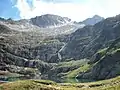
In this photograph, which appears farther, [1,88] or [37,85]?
[37,85]

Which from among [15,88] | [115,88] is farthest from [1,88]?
[115,88]

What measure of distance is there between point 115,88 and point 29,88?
66.7 feet

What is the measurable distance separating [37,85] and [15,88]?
232 inches

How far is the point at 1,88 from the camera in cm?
6397

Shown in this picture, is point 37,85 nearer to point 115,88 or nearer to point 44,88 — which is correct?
point 44,88

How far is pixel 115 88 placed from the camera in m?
67.4

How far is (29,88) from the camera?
216 feet

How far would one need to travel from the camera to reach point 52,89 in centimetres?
6762

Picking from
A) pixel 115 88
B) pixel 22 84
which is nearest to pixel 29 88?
pixel 22 84

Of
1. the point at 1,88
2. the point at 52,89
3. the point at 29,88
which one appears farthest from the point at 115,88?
the point at 1,88

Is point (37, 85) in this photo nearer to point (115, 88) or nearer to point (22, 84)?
point (22, 84)

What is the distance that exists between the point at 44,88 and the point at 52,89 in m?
2.26

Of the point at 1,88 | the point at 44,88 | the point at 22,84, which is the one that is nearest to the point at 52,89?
the point at 44,88

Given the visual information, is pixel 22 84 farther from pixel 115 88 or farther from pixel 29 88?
pixel 115 88
